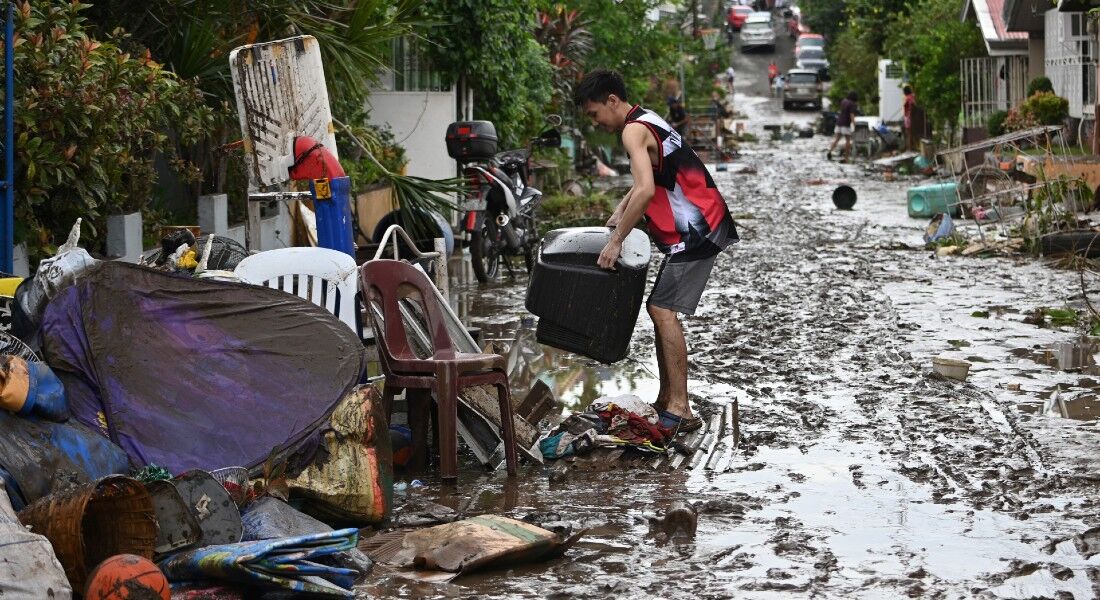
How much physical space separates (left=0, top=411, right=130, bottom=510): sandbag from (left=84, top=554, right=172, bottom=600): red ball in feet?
1.76

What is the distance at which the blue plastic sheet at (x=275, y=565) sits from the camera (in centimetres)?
428

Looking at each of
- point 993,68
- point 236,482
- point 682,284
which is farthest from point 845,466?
point 993,68

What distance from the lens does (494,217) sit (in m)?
12.7

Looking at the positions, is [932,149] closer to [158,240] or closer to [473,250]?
[473,250]

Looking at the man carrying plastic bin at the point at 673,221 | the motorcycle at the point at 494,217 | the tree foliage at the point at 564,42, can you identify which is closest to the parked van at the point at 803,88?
the tree foliage at the point at 564,42

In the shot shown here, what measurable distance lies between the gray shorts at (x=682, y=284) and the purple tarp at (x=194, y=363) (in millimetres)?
1963

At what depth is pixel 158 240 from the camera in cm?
885

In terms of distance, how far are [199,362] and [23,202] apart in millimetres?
1901

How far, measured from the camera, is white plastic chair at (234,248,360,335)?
21.9 ft

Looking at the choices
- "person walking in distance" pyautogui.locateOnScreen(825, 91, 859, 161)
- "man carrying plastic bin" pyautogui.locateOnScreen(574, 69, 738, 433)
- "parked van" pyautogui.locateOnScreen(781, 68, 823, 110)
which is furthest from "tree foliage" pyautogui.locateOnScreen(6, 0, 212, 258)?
"parked van" pyautogui.locateOnScreen(781, 68, 823, 110)

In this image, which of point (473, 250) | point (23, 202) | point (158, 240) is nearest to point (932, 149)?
point (473, 250)

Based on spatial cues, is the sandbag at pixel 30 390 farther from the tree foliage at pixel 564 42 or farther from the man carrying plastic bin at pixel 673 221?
the tree foliage at pixel 564 42

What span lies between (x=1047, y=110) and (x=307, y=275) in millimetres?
18398

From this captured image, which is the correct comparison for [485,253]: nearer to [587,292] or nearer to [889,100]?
[587,292]
